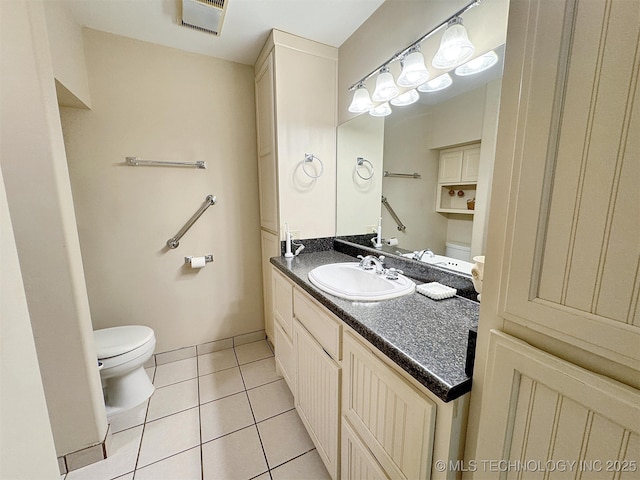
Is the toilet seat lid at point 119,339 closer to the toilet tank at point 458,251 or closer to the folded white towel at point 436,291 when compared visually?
the folded white towel at point 436,291

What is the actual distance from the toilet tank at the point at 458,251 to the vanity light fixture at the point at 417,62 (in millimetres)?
737

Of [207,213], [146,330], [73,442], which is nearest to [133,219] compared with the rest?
[207,213]

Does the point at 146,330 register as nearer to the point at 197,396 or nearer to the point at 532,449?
the point at 197,396

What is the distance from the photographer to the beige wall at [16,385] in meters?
0.43

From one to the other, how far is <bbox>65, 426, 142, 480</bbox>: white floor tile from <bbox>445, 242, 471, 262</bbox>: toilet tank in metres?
1.84

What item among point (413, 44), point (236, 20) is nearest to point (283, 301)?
point (413, 44)

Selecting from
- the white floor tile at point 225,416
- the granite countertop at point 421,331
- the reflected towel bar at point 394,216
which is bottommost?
the white floor tile at point 225,416

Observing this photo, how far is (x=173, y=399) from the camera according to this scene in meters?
1.63

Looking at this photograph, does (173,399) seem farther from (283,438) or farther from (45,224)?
(45,224)

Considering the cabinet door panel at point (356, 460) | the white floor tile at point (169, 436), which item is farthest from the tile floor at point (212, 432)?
the cabinet door panel at point (356, 460)

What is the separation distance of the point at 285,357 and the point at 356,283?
683mm

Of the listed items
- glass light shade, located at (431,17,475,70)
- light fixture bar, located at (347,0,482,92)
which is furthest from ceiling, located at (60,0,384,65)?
glass light shade, located at (431,17,475,70)

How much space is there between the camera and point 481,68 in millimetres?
974

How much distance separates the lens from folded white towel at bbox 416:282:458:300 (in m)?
1.00
